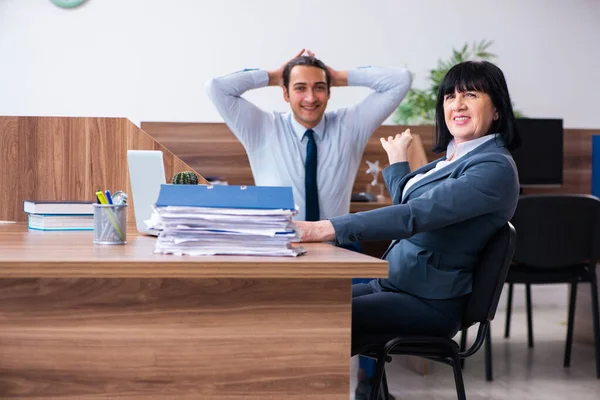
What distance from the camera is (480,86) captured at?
204 centimetres

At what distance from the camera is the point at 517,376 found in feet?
12.5

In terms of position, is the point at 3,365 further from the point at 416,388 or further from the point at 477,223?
the point at 416,388

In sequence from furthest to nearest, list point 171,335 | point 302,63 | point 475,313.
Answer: point 302,63
point 475,313
point 171,335

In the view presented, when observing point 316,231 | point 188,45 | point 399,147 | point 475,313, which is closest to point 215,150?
point 188,45

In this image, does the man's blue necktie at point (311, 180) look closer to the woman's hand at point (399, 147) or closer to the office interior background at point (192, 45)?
the woman's hand at point (399, 147)

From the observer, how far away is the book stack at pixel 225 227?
1.45m

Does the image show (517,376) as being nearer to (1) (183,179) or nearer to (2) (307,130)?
(2) (307,130)

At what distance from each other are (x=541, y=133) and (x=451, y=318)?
3.80 meters

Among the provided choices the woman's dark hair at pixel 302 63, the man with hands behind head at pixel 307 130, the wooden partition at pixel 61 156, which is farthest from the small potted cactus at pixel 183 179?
the woman's dark hair at pixel 302 63

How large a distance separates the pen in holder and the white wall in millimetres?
4253

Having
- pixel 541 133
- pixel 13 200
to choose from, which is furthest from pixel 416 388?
pixel 541 133

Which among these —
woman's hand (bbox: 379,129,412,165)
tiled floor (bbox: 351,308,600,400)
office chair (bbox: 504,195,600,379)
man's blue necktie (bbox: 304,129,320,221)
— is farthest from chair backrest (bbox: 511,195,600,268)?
woman's hand (bbox: 379,129,412,165)

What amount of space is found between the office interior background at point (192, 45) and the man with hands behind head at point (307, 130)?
2.49 meters

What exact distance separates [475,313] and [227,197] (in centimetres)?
75
